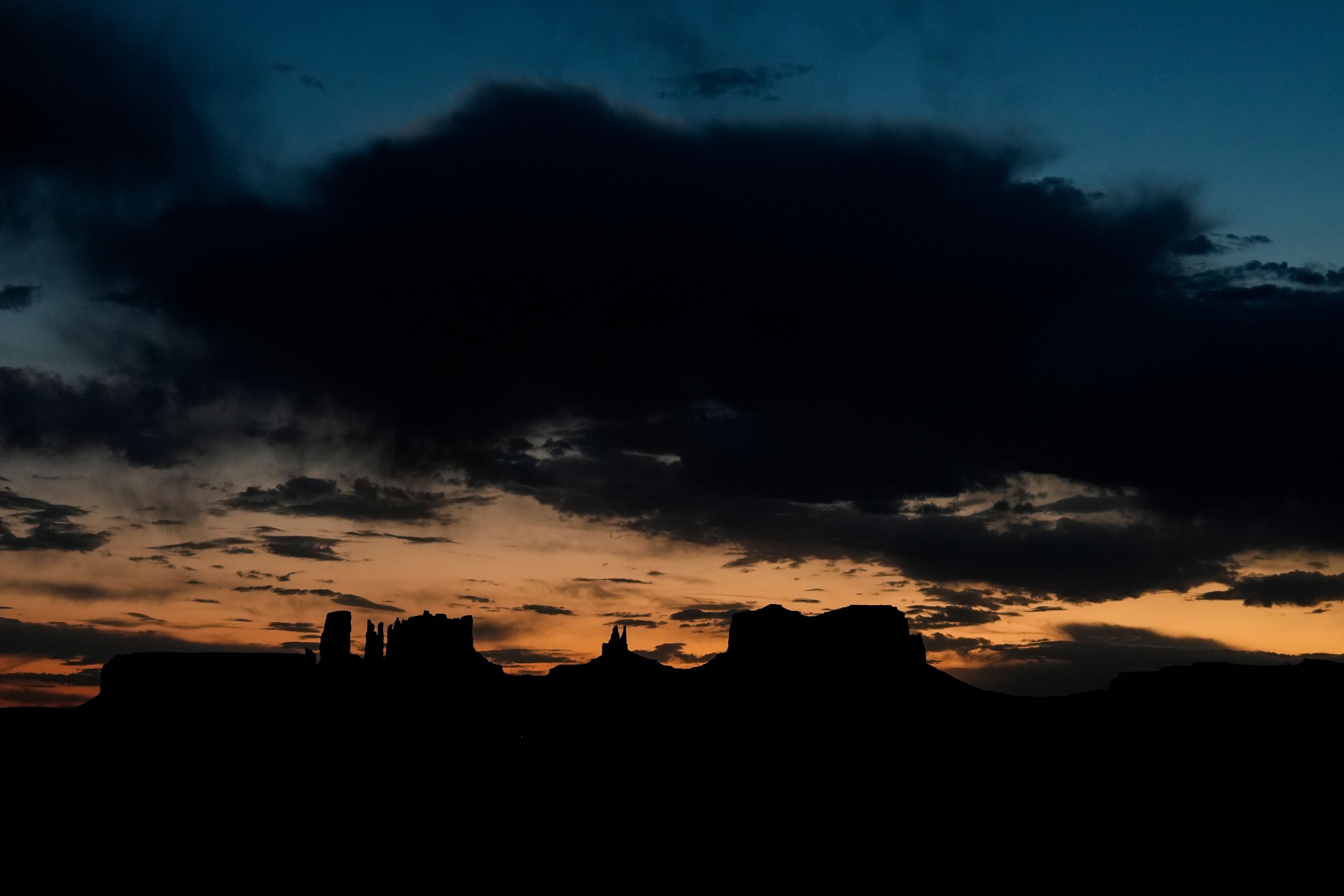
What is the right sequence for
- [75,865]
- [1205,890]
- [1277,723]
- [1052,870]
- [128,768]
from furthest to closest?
[128,768] → [1277,723] → [75,865] → [1052,870] → [1205,890]

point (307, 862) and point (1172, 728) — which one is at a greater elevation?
point (1172, 728)

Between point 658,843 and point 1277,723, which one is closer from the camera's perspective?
point 658,843

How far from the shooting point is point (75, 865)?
8706cm

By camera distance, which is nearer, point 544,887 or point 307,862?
point 544,887

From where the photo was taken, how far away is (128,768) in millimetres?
121688

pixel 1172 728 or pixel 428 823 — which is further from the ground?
pixel 1172 728

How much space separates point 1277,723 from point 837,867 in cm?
4546

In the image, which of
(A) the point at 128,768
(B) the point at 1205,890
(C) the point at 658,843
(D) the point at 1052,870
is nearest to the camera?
(B) the point at 1205,890

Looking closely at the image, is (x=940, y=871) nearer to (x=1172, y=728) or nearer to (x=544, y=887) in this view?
(x=544, y=887)

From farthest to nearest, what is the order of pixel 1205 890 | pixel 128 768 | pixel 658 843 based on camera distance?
pixel 128 768 → pixel 658 843 → pixel 1205 890

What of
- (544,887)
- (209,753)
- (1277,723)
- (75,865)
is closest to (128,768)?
(209,753)

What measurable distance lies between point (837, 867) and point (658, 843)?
16358 millimetres

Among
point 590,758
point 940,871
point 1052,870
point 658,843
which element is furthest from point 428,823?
point 1052,870

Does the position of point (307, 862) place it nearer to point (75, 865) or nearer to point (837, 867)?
point (75, 865)
